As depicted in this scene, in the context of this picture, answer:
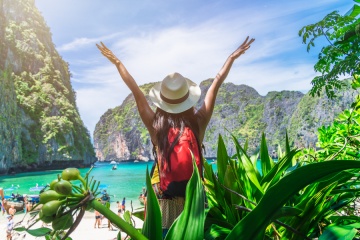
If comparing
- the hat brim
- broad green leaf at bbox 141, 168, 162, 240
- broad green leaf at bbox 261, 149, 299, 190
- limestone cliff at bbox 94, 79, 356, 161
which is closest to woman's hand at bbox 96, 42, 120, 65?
the hat brim

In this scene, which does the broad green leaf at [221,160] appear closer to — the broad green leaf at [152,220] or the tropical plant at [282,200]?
the tropical plant at [282,200]

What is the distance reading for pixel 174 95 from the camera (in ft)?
5.48

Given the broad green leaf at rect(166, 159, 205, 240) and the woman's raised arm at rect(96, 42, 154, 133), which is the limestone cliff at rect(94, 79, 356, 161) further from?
the broad green leaf at rect(166, 159, 205, 240)

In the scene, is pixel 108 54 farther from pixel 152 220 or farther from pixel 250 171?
pixel 152 220

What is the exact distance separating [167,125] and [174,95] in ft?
0.75

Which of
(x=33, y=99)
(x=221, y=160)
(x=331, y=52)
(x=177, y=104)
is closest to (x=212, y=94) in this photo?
(x=177, y=104)

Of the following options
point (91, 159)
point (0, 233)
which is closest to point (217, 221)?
point (0, 233)

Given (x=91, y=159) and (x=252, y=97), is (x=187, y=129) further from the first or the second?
(x=252, y=97)

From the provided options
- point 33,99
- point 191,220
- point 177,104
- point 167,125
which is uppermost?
point 33,99

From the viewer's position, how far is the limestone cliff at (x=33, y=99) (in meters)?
52.6

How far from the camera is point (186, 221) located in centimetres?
54

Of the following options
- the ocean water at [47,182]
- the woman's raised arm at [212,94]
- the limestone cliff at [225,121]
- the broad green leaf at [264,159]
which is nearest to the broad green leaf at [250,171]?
the broad green leaf at [264,159]

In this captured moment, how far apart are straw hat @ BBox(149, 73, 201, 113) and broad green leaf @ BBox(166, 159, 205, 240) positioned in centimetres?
104

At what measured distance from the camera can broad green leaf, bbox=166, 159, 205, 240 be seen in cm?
52
